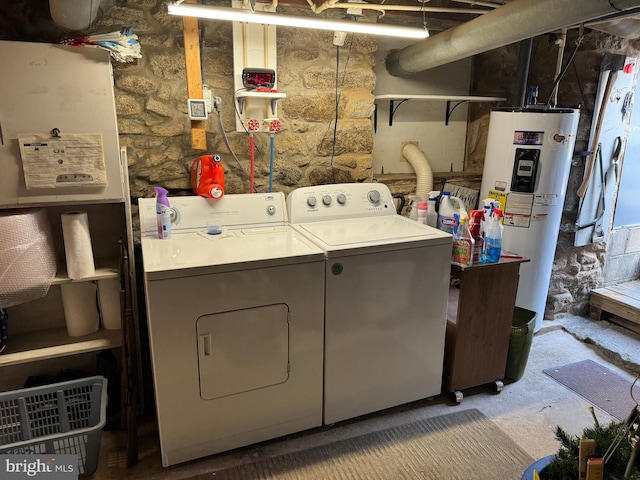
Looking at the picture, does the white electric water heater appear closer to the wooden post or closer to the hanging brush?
the wooden post

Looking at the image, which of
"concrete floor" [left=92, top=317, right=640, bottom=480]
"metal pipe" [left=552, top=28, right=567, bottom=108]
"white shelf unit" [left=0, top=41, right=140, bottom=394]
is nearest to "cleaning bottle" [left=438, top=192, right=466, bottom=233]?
"concrete floor" [left=92, top=317, right=640, bottom=480]

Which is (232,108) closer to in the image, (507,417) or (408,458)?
(408,458)

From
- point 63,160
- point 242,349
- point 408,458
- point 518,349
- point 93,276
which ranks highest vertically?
point 63,160

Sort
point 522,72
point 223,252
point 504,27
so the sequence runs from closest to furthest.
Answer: point 223,252 < point 504,27 < point 522,72

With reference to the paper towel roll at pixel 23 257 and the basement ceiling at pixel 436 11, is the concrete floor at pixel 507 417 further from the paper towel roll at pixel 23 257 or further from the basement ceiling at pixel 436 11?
the basement ceiling at pixel 436 11

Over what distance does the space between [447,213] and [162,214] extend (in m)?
1.48

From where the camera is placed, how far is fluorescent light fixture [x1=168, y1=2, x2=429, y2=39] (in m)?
1.78

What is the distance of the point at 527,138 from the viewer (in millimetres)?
2707

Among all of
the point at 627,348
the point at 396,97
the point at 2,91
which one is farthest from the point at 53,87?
the point at 627,348

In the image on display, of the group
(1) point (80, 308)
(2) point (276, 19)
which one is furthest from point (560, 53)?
(1) point (80, 308)

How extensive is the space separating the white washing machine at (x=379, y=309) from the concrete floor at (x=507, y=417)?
0.27 feet

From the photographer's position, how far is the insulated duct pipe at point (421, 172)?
316 cm

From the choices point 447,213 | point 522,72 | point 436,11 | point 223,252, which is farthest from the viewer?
point 522,72

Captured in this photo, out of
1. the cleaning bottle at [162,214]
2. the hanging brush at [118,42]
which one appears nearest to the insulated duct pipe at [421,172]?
the cleaning bottle at [162,214]
